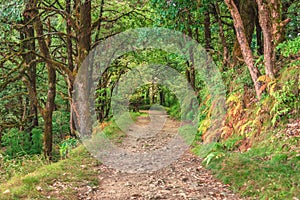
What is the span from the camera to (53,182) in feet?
19.4

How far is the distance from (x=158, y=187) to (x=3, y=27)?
302 inches

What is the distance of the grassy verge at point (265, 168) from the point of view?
4570mm

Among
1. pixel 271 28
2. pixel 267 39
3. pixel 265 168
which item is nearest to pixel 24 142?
pixel 267 39

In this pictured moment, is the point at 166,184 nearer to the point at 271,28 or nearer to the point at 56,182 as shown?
the point at 56,182

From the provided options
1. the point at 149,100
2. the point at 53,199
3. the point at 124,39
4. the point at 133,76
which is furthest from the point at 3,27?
the point at 149,100

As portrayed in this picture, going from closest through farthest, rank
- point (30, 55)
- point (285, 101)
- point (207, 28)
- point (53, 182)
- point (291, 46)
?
point (53, 182) → point (285, 101) → point (291, 46) → point (30, 55) → point (207, 28)

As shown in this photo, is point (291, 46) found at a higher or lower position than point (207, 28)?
lower

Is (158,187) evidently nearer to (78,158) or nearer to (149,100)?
(78,158)

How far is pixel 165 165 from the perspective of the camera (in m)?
7.54

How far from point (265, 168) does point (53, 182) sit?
12.9 ft

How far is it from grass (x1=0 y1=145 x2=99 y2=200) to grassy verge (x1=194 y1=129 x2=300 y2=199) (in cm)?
268

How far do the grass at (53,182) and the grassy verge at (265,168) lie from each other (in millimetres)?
2679

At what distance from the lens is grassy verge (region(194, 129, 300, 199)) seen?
4.57 m

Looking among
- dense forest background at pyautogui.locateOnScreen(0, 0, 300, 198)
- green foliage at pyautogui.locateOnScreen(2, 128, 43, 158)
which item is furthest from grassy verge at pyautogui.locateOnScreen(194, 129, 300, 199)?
green foliage at pyautogui.locateOnScreen(2, 128, 43, 158)
